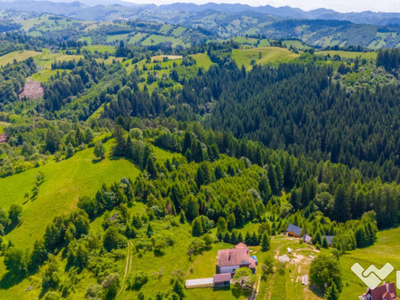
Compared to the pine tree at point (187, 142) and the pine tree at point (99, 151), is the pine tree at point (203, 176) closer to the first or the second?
the pine tree at point (187, 142)

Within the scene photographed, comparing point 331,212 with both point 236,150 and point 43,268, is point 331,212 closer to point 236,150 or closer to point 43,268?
point 236,150

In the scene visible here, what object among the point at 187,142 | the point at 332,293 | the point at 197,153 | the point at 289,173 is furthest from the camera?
the point at 187,142

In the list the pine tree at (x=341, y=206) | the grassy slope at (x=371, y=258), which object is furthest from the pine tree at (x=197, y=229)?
the pine tree at (x=341, y=206)

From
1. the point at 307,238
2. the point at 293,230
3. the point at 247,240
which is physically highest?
the point at 307,238

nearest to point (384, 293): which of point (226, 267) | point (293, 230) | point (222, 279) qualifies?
point (222, 279)

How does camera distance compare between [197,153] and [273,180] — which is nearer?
[273,180]

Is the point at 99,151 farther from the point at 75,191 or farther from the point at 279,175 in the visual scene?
the point at 279,175
